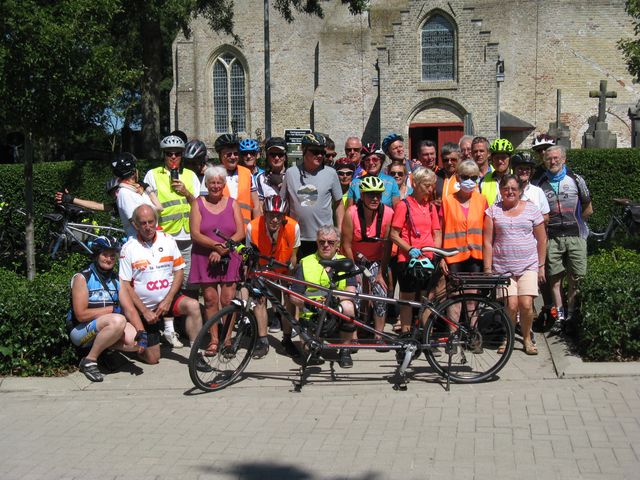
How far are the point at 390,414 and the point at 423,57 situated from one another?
93.2 feet

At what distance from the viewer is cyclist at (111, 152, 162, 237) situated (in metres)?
7.52

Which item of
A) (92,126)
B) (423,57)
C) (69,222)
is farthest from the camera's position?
(423,57)

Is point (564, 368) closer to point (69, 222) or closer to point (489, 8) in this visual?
point (69, 222)

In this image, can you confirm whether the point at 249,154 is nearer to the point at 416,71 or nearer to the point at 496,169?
the point at 496,169

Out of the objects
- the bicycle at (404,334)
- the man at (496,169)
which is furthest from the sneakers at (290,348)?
the man at (496,169)

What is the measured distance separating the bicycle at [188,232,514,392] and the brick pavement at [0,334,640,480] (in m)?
0.19

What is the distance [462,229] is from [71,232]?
266 inches

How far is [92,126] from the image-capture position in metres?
9.45

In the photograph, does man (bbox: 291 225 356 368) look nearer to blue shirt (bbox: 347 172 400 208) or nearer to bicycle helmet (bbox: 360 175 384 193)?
bicycle helmet (bbox: 360 175 384 193)

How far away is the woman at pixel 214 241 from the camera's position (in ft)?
23.5

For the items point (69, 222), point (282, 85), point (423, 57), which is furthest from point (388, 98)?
point (69, 222)

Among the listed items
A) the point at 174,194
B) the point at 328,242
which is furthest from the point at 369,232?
the point at 174,194

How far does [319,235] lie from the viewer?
22.4 ft

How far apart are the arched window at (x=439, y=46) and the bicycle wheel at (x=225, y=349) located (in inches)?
1087
